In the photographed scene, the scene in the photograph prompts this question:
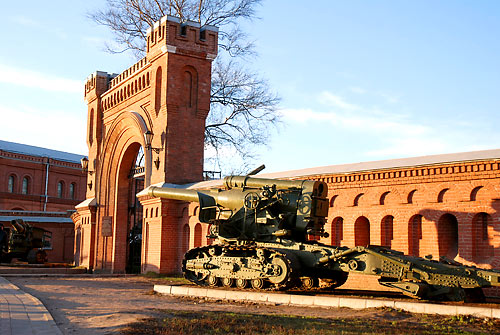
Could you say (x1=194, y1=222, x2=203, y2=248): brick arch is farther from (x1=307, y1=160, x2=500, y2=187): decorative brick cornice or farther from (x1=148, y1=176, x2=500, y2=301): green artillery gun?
(x1=307, y1=160, x2=500, y2=187): decorative brick cornice

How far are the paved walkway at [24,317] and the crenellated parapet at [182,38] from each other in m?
10.9

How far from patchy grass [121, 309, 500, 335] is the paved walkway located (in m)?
1.11

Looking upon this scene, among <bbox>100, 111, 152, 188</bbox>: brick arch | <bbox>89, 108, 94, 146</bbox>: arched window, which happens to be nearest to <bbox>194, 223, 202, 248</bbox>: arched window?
<bbox>100, 111, 152, 188</bbox>: brick arch

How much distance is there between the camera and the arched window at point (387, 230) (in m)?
14.2

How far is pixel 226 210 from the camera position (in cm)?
1398

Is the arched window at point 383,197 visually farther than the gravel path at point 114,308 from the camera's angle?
Yes

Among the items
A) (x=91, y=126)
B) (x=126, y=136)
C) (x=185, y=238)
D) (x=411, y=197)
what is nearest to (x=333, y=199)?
(x=411, y=197)

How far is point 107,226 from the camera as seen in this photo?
25.2 metres

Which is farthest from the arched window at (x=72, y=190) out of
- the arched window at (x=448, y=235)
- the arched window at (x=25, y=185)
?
the arched window at (x=448, y=235)

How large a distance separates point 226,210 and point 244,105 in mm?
16780

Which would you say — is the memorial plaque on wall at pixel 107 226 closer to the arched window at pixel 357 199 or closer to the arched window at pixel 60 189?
the arched window at pixel 357 199

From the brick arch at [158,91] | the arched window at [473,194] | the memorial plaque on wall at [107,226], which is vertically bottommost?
the memorial plaque on wall at [107,226]

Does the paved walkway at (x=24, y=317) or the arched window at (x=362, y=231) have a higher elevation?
A: the arched window at (x=362, y=231)

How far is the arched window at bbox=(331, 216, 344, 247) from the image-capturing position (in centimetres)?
1529
